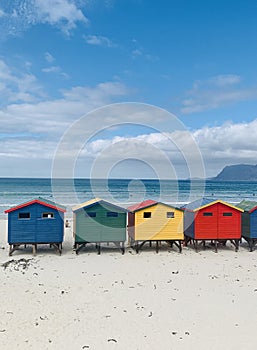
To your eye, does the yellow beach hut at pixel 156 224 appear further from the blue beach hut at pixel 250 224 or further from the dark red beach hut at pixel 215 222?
the blue beach hut at pixel 250 224

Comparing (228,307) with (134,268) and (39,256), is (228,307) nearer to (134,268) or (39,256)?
(134,268)

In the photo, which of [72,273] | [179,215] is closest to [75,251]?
[72,273]

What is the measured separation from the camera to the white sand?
9.17 metres

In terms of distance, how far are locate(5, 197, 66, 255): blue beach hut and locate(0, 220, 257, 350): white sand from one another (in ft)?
2.77

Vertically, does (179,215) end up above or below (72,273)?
above

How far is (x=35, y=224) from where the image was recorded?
1819 cm

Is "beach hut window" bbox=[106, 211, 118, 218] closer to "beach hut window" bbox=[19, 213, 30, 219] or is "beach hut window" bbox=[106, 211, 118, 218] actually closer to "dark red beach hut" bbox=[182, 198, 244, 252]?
"beach hut window" bbox=[19, 213, 30, 219]

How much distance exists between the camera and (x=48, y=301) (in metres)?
11.7

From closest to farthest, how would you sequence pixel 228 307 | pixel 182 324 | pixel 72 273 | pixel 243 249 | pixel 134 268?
pixel 182 324 → pixel 228 307 → pixel 72 273 → pixel 134 268 → pixel 243 249

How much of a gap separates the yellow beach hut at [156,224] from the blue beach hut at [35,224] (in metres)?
4.04

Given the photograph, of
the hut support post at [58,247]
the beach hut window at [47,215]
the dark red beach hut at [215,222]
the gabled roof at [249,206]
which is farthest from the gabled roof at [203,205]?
the beach hut window at [47,215]

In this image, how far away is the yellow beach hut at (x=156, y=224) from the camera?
1919 centimetres

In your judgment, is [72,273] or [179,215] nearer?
[72,273]

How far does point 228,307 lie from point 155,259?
6.77 metres
